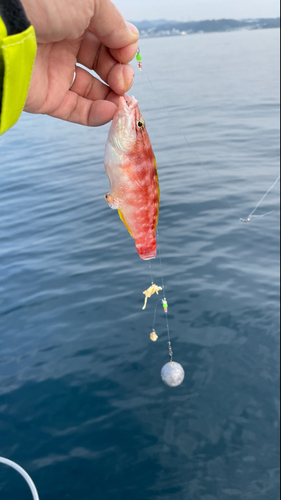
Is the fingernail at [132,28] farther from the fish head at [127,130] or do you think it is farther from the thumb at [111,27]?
the fish head at [127,130]

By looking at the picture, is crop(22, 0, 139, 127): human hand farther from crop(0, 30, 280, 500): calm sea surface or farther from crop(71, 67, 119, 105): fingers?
crop(0, 30, 280, 500): calm sea surface

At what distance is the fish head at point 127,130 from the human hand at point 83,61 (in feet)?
1.44

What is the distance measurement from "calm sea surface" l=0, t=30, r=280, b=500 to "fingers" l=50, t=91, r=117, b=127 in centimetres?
131

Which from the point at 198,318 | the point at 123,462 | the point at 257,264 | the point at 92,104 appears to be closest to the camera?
the point at 92,104

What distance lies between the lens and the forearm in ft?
4.58

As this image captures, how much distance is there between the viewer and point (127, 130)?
204 centimetres

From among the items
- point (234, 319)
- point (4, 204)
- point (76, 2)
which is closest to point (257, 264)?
point (234, 319)

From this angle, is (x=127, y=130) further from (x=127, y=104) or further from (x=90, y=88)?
(x=90, y=88)

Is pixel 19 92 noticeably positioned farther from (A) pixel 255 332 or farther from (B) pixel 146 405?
(A) pixel 255 332

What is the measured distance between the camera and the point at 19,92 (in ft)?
5.17

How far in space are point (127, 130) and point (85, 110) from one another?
763mm

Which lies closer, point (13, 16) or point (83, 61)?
point (13, 16)

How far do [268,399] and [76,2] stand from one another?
13.9ft

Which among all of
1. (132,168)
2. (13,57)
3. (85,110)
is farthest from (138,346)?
(13,57)
